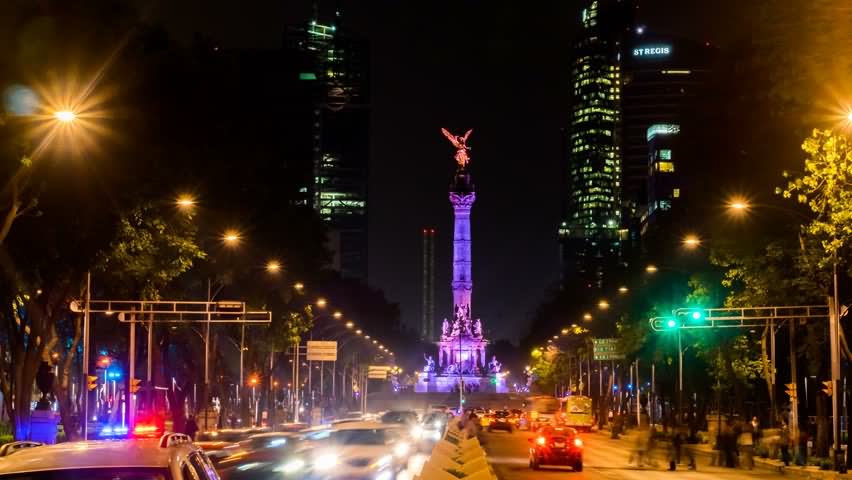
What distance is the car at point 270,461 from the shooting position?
18.3 meters

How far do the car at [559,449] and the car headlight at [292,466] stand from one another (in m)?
19.6

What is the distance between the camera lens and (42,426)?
3847 centimetres

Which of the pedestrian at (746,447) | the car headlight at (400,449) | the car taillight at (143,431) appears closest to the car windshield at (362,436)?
the car headlight at (400,449)

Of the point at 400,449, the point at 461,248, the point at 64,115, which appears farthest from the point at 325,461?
the point at 461,248

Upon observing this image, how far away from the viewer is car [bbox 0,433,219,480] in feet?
25.3

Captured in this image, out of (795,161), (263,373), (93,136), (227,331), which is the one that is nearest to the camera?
(93,136)

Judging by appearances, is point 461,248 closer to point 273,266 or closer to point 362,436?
point 273,266

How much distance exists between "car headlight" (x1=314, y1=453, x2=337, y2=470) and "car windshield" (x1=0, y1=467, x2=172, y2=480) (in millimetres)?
11905

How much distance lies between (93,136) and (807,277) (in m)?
24.5

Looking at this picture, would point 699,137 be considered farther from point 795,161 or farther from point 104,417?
point 104,417

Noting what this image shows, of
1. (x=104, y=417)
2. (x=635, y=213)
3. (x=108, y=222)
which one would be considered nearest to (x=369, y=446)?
(x=108, y=222)

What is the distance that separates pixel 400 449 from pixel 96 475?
50.9 feet

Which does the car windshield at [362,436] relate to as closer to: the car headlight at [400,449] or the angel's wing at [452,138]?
the car headlight at [400,449]

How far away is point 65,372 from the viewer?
41594 mm
